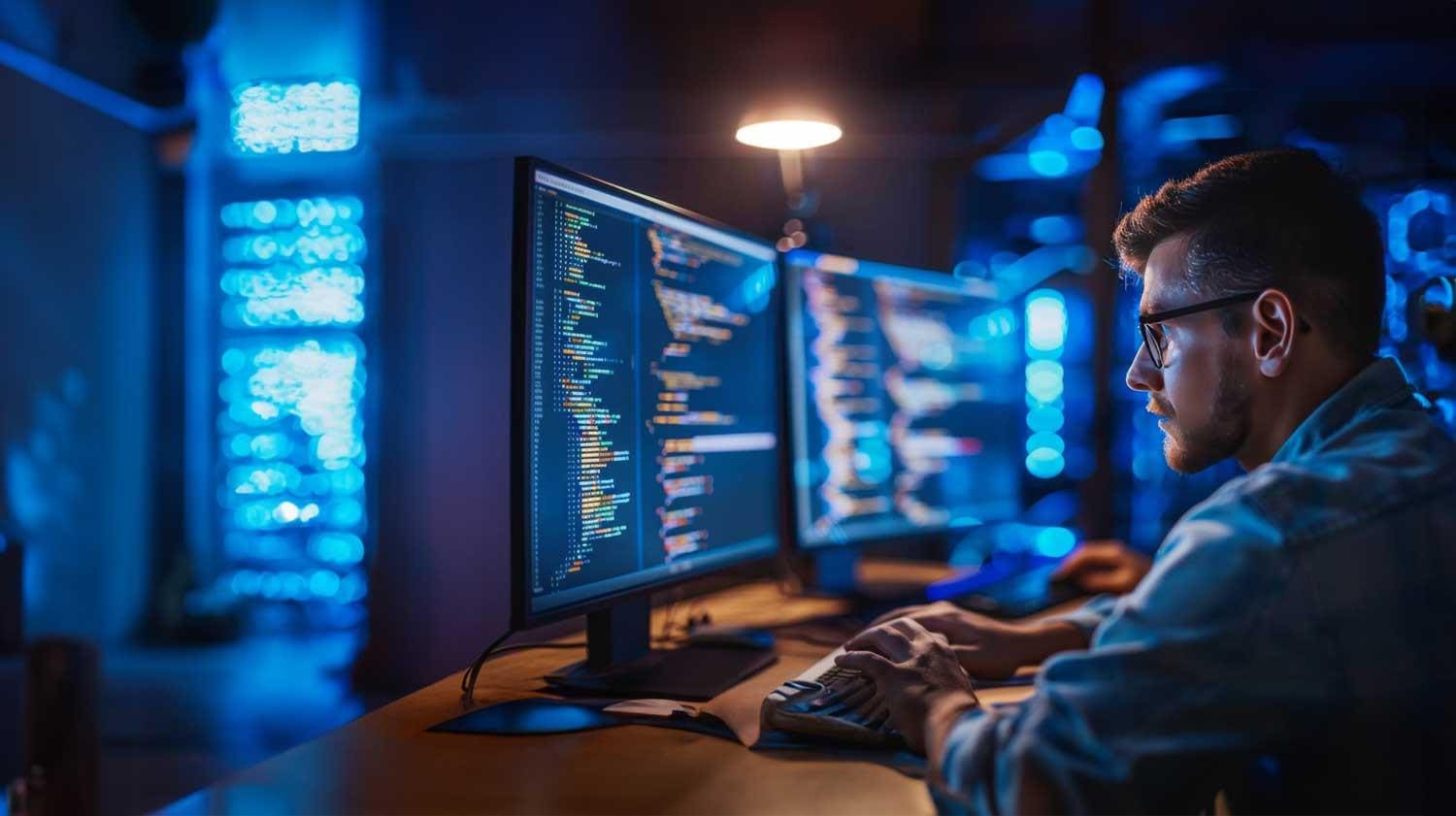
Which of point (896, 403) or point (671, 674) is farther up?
point (896, 403)

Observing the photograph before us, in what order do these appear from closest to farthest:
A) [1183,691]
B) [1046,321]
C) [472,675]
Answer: [1183,691]
[472,675]
[1046,321]

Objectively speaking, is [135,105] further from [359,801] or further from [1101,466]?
[359,801]

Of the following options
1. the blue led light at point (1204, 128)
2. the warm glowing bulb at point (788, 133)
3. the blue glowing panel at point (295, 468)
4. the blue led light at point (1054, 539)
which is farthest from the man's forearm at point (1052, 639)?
the blue glowing panel at point (295, 468)

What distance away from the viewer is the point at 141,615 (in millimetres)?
4520

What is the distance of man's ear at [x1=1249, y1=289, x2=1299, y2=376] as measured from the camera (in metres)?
0.88

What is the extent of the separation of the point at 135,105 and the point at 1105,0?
3.87 meters

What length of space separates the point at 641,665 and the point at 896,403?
0.81 m

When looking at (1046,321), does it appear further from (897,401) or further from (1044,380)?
(897,401)

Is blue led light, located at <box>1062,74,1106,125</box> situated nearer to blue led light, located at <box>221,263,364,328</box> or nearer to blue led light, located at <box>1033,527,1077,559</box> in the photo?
blue led light, located at <box>1033,527,1077,559</box>

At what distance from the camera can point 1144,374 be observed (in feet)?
3.51

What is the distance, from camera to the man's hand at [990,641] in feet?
4.15

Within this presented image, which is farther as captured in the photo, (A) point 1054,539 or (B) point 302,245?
(B) point 302,245

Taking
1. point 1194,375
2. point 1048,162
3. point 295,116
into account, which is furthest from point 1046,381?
point 295,116

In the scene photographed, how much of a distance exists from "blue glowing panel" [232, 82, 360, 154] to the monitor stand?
3788 mm
